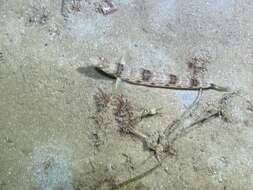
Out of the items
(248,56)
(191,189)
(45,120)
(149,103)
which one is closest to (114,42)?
(149,103)

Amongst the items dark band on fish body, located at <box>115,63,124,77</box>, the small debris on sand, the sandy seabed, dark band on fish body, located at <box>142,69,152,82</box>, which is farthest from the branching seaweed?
the small debris on sand

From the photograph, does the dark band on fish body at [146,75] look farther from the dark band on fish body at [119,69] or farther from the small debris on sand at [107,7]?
the small debris on sand at [107,7]

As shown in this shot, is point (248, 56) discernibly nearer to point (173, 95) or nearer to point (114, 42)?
point (173, 95)

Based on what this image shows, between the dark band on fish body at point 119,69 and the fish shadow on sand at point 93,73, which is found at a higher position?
the dark band on fish body at point 119,69

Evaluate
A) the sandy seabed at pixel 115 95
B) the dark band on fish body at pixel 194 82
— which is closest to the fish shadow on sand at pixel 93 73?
the sandy seabed at pixel 115 95

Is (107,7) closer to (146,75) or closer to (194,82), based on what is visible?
(146,75)
